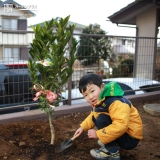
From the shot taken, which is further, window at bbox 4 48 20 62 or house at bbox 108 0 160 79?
house at bbox 108 0 160 79

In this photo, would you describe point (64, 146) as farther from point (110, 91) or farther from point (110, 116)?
point (110, 91)

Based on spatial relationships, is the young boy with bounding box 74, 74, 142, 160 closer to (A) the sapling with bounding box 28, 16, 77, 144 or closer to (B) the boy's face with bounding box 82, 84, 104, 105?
(B) the boy's face with bounding box 82, 84, 104, 105

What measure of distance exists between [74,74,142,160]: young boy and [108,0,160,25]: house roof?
23.5 feet

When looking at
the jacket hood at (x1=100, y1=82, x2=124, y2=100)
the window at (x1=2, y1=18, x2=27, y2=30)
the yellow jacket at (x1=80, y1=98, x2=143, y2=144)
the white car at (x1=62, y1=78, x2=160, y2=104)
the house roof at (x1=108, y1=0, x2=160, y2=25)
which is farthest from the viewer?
the window at (x1=2, y1=18, x2=27, y2=30)

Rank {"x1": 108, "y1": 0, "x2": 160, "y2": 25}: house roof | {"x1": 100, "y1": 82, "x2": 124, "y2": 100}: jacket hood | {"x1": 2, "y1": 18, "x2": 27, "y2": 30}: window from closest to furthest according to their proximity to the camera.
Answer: {"x1": 100, "y1": 82, "x2": 124, "y2": 100}: jacket hood → {"x1": 108, "y1": 0, "x2": 160, "y2": 25}: house roof → {"x1": 2, "y1": 18, "x2": 27, "y2": 30}: window

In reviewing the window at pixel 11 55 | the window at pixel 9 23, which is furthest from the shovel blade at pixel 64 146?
the window at pixel 9 23

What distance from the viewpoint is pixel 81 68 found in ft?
15.0

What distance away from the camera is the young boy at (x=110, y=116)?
1984mm

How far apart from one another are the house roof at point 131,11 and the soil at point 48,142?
646 cm

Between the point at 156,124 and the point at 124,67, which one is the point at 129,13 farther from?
the point at 156,124

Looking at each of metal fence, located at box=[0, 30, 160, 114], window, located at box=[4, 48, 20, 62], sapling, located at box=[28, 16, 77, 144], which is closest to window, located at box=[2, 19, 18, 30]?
metal fence, located at box=[0, 30, 160, 114]

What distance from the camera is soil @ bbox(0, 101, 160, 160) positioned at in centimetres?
247

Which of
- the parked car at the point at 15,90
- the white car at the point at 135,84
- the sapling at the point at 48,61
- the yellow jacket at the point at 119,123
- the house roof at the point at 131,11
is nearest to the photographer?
the yellow jacket at the point at 119,123

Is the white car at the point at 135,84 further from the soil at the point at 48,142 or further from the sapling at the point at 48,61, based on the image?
the sapling at the point at 48,61
